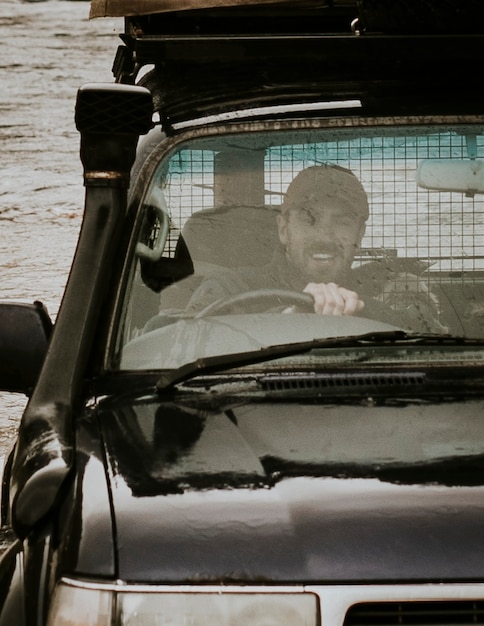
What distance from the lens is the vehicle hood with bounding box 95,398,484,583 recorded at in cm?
274

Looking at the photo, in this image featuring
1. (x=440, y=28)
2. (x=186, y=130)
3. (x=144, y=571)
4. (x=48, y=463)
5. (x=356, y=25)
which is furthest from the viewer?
(x=356, y=25)

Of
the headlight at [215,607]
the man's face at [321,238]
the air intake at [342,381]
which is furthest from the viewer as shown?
the man's face at [321,238]

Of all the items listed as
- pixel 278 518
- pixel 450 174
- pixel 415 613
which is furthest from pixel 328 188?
pixel 415 613

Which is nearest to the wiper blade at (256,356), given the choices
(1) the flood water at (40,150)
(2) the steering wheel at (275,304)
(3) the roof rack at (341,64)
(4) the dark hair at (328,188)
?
(2) the steering wheel at (275,304)

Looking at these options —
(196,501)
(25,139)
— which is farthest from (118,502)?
(25,139)

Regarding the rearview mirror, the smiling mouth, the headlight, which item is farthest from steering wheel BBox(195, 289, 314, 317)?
the headlight

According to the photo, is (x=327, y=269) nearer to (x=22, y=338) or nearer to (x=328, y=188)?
(x=328, y=188)

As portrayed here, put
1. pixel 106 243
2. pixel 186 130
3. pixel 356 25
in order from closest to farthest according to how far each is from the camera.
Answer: pixel 106 243, pixel 186 130, pixel 356 25

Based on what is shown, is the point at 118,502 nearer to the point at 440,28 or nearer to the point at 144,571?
the point at 144,571

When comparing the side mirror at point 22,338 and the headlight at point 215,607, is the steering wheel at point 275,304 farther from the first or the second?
the headlight at point 215,607

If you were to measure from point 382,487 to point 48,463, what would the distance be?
2.19ft

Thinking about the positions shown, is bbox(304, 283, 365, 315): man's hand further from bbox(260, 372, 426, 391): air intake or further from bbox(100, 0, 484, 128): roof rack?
bbox(100, 0, 484, 128): roof rack

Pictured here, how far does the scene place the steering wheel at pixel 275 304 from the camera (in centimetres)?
377

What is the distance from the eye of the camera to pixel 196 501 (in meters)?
2.90
